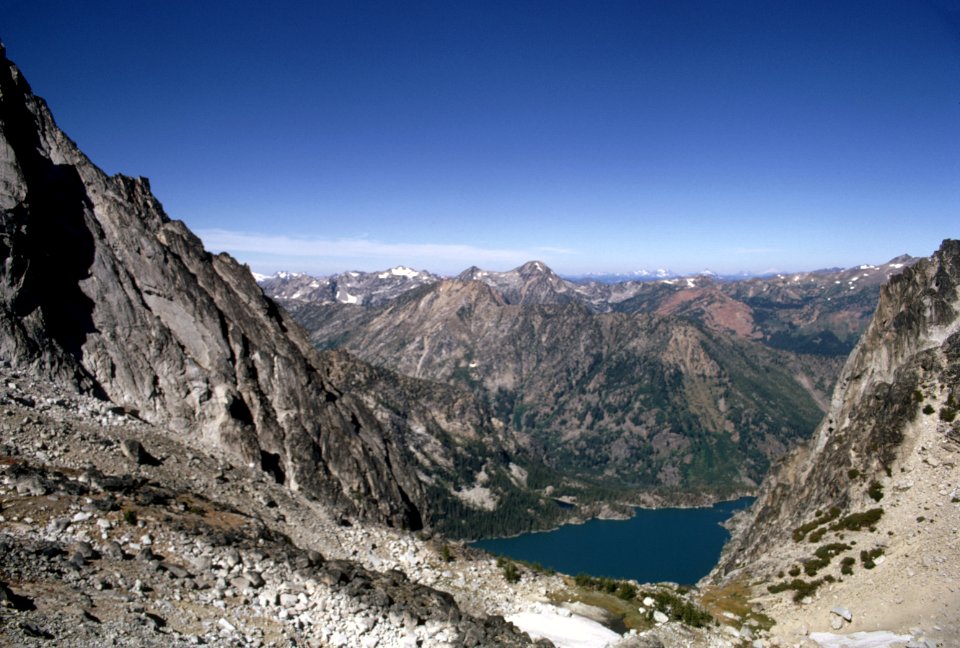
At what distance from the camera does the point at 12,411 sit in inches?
1433

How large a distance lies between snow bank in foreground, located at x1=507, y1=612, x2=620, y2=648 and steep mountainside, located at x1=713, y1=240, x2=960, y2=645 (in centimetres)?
2059

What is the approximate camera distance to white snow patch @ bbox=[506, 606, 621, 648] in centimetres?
3761

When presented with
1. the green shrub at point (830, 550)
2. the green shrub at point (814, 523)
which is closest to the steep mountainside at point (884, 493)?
the green shrub at point (830, 550)

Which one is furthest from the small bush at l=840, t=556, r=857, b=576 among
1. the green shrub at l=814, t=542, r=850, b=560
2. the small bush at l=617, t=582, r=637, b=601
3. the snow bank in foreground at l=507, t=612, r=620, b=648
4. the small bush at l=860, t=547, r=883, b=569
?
the snow bank in foreground at l=507, t=612, r=620, b=648

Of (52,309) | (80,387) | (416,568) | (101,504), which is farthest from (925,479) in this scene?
(52,309)

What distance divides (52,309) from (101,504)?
2644cm

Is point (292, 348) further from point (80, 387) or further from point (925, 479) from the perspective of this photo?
point (925, 479)

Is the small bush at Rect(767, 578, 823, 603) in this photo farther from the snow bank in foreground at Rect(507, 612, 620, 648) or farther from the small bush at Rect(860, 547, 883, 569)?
the snow bank in foreground at Rect(507, 612, 620, 648)

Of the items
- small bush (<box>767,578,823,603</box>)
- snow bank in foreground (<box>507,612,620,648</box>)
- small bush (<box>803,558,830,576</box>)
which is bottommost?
small bush (<box>767,578,823,603</box>)

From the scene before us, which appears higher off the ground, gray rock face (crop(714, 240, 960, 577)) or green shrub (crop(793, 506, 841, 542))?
gray rock face (crop(714, 240, 960, 577))

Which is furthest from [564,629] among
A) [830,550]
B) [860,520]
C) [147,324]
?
[147,324]

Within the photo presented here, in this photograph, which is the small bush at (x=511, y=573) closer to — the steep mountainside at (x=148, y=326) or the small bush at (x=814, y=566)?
the steep mountainside at (x=148, y=326)

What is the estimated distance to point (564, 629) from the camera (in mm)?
39094

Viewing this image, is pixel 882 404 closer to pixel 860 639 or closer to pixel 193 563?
pixel 860 639
